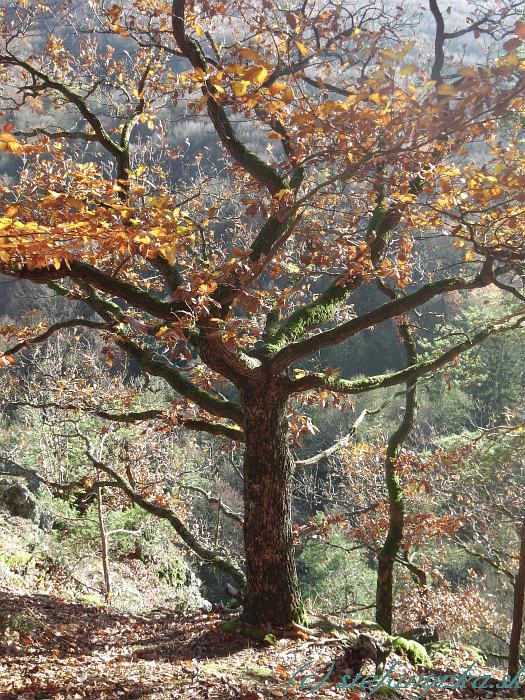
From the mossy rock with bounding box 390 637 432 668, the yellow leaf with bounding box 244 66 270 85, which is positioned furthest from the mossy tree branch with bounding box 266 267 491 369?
the mossy rock with bounding box 390 637 432 668

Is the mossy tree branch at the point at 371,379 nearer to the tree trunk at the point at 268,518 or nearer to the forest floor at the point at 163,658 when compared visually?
the tree trunk at the point at 268,518

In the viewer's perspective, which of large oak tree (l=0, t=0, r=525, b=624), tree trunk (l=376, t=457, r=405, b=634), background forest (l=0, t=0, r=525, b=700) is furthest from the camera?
tree trunk (l=376, t=457, r=405, b=634)

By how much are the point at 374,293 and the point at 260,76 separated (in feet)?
79.1

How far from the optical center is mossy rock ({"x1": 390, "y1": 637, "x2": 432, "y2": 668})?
4469mm

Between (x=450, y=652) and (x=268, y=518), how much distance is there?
92.8 inches

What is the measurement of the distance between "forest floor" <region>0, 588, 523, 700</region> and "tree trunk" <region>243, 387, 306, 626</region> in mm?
221

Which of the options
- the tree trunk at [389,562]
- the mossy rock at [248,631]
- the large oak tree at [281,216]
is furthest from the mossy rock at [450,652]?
the mossy rock at [248,631]

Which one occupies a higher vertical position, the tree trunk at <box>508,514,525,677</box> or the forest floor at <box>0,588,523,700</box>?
the tree trunk at <box>508,514,525,677</box>

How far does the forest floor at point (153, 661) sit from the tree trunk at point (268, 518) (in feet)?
0.73

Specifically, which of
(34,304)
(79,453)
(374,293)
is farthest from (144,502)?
(374,293)

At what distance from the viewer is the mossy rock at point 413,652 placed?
14.7 feet

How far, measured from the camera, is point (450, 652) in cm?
527

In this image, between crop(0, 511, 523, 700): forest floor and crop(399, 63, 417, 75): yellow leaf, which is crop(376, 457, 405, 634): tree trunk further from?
crop(399, 63, 417, 75): yellow leaf

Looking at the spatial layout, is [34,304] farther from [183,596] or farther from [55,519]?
[183,596]
